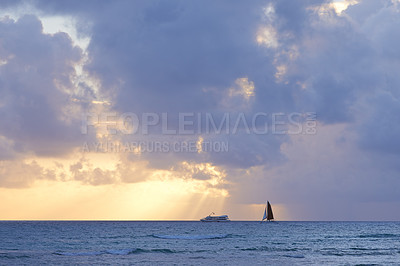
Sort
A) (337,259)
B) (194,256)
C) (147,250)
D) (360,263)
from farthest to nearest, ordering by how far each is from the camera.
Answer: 1. (147,250)
2. (194,256)
3. (337,259)
4. (360,263)

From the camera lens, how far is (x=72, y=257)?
7362 cm

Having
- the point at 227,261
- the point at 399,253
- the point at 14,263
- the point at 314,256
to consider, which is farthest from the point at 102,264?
the point at 399,253

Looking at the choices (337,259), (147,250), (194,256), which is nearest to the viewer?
(337,259)

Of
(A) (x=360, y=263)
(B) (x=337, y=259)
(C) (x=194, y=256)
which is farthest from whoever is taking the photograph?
(C) (x=194, y=256)

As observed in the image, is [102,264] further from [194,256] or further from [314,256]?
[314,256]

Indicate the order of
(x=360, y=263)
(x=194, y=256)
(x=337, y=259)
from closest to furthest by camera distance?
(x=360, y=263)
(x=337, y=259)
(x=194, y=256)

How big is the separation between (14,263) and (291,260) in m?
40.0

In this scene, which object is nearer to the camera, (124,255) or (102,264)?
(102,264)

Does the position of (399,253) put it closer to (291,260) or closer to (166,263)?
(291,260)

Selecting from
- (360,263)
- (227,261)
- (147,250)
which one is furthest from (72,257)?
(360,263)

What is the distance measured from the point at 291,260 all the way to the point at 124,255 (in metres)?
27.1

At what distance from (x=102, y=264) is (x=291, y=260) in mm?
27144

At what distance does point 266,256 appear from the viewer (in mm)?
75125

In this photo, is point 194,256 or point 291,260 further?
point 194,256
